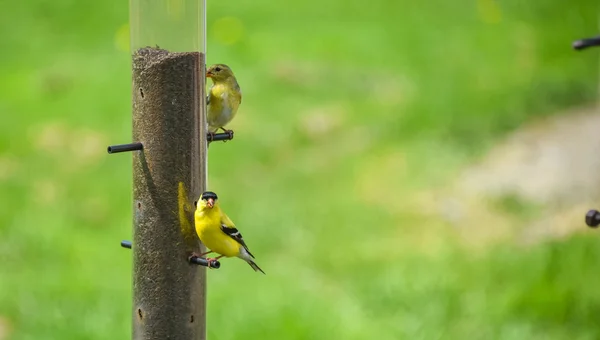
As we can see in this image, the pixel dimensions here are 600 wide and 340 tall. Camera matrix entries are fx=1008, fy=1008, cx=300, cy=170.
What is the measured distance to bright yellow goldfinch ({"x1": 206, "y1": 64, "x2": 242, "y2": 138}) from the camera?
366 cm

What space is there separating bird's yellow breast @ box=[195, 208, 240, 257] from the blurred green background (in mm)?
2448

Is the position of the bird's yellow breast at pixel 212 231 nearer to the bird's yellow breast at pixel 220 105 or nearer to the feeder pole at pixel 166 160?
the feeder pole at pixel 166 160

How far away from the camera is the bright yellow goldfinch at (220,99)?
12.0ft

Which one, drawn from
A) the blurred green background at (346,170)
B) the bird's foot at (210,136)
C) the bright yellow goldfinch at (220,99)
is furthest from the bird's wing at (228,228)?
the blurred green background at (346,170)

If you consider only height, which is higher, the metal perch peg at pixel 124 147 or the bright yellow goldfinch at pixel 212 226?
the metal perch peg at pixel 124 147

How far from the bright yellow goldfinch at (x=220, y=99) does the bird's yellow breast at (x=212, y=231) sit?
0.53 meters

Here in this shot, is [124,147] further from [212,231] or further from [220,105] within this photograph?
[220,105]

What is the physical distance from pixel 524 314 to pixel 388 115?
2.58 m

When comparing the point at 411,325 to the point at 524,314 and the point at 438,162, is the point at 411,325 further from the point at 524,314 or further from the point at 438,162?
the point at 438,162

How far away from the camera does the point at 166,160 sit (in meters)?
3.28

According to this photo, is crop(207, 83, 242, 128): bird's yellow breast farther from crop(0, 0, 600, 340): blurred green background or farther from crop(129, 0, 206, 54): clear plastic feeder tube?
crop(0, 0, 600, 340): blurred green background

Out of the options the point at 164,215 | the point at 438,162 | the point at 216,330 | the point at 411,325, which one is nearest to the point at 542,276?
the point at 411,325

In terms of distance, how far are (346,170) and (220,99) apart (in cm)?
407

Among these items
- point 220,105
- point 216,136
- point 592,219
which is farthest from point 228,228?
point 592,219
